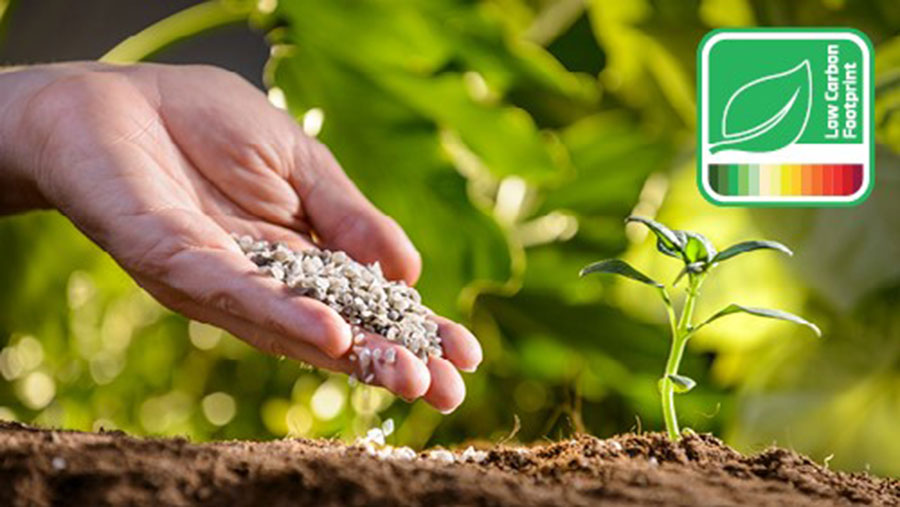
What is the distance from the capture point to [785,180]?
3.49 ft

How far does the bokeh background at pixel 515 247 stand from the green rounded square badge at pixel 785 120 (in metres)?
0.14

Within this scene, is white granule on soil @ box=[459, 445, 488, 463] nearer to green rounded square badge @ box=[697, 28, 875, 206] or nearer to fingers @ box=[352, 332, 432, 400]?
fingers @ box=[352, 332, 432, 400]

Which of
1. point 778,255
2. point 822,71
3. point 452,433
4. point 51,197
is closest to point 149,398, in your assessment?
point 452,433

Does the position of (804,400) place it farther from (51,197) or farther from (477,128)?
(51,197)

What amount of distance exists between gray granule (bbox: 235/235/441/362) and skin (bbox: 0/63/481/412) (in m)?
0.02

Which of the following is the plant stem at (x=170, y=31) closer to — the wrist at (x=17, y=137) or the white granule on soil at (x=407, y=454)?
the wrist at (x=17, y=137)

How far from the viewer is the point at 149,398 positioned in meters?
1.68

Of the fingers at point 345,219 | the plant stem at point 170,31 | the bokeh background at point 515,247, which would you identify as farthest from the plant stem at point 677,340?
the plant stem at point 170,31

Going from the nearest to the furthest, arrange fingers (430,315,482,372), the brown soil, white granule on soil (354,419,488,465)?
the brown soil < white granule on soil (354,419,488,465) < fingers (430,315,482,372)

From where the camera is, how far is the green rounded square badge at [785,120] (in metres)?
1.07

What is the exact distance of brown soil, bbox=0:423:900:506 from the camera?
56 cm

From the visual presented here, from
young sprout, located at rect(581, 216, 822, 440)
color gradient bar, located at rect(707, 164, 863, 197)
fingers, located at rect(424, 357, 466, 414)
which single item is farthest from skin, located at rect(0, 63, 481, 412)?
color gradient bar, located at rect(707, 164, 863, 197)

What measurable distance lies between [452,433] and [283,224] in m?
0.65

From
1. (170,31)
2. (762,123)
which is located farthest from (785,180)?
(170,31)
